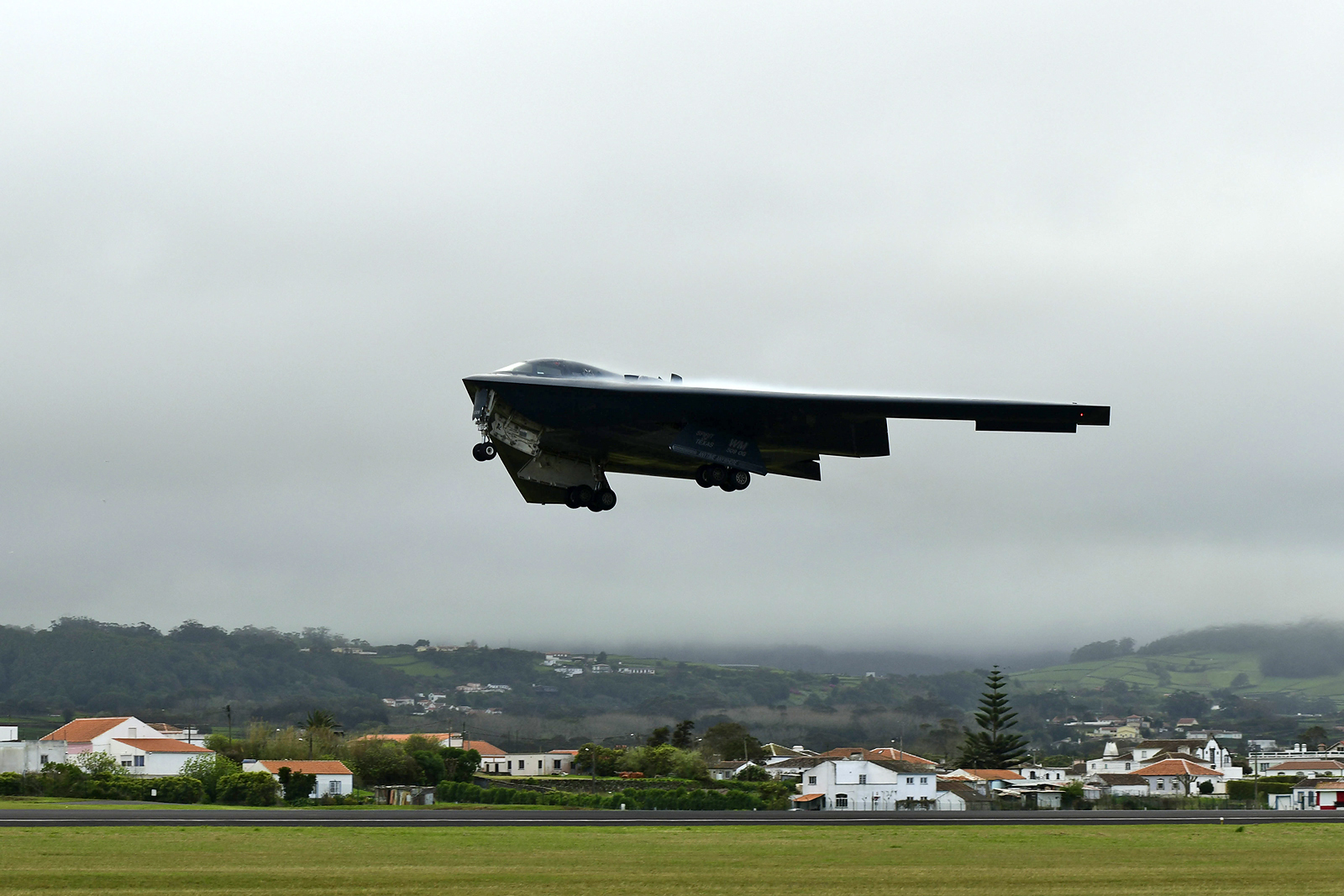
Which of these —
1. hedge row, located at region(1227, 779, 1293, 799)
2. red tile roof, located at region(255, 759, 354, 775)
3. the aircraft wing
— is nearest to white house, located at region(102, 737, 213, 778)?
red tile roof, located at region(255, 759, 354, 775)

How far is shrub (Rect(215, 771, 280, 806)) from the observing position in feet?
268

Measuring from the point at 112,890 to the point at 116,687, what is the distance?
162308 millimetres

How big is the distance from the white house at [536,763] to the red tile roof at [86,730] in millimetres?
36693

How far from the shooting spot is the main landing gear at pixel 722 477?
38.5 metres

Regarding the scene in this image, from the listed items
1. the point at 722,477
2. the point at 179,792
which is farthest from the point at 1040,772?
the point at 722,477

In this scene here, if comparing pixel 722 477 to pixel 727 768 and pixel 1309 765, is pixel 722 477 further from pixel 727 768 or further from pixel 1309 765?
pixel 1309 765

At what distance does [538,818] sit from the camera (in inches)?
2564

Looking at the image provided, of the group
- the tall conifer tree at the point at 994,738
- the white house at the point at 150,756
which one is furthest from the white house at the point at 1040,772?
the white house at the point at 150,756

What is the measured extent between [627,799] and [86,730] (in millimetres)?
57831

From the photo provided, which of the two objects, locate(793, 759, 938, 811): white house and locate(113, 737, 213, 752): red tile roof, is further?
locate(113, 737, 213, 752): red tile roof

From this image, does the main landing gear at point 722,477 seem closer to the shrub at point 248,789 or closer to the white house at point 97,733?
the shrub at point 248,789

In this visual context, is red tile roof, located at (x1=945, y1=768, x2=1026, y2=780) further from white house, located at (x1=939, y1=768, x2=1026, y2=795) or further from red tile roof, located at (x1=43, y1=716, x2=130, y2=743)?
red tile roof, located at (x1=43, y1=716, x2=130, y2=743)

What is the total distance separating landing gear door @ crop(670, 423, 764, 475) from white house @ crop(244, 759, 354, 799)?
197ft

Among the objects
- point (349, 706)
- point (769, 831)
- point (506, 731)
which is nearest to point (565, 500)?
point (769, 831)
